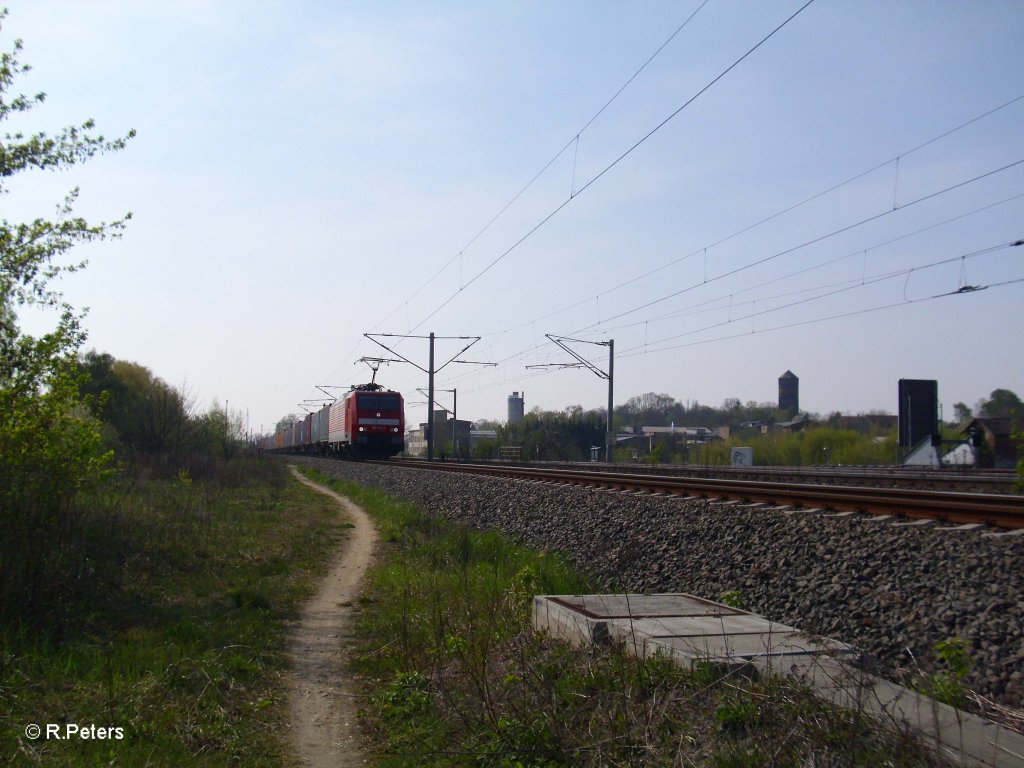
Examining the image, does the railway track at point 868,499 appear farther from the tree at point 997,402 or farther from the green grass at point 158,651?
the tree at point 997,402

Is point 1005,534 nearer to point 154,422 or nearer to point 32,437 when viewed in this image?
point 32,437

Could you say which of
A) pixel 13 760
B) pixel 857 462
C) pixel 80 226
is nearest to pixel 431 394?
pixel 857 462

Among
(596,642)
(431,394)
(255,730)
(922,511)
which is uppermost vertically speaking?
(431,394)

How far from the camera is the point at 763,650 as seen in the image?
5754 millimetres

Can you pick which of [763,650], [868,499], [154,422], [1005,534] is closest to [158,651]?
[763,650]

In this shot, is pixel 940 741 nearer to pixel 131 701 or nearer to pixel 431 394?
pixel 131 701

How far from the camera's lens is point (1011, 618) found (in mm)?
6320

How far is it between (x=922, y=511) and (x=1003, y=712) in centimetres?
575

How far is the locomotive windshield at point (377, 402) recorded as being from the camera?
44.8 meters

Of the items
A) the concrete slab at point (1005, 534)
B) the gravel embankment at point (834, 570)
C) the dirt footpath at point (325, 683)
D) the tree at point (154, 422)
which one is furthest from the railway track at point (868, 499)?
the tree at point (154, 422)

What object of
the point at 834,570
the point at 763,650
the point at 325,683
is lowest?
the point at 325,683

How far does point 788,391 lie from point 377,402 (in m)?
94.8

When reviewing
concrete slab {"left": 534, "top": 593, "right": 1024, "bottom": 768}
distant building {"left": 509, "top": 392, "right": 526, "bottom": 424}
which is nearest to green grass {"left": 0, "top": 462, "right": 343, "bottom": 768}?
concrete slab {"left": 534, "top": 593, "right": 1024, "bottom": 768}

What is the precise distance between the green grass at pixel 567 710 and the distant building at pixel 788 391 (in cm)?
12387
